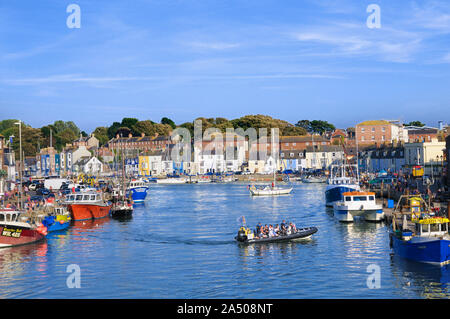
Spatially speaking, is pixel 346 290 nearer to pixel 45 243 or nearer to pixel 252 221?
pixel 45 243

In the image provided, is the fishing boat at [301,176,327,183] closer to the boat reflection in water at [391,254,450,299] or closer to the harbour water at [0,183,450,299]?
the harbour water at [0,183,450,299]

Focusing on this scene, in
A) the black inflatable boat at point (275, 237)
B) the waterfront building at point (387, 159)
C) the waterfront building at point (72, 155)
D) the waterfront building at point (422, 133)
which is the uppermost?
the waterfront building at point (422, 133)

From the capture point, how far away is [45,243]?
149 ft

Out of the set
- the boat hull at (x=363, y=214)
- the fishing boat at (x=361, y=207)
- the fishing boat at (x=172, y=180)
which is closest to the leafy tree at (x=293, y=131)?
the fishing boat at (x=172, y=180)

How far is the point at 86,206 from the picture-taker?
61.3 meters

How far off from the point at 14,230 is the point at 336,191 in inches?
1481

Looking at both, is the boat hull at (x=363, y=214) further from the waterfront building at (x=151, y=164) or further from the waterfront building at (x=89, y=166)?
the waterfront building at (x=151, y=164)

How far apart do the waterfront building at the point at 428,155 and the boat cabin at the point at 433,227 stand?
63.5m

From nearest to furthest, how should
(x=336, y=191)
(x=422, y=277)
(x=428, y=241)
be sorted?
(x=422, y=277) → (x=428, y=241) → (x=336, y=191)

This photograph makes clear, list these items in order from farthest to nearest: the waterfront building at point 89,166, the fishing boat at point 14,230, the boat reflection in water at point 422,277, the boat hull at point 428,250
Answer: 1. the waterfront building at point 89,166
2. the fishing boat at point 14,230
3. the boat hull at point 428,250
4. the boat reflection in water at point 422,277

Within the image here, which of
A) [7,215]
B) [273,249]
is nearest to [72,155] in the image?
[7,215]

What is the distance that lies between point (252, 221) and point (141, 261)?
22.2 meters

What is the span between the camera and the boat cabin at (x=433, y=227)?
3300 cm

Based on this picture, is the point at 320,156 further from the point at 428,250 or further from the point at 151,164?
the point at 428,250
